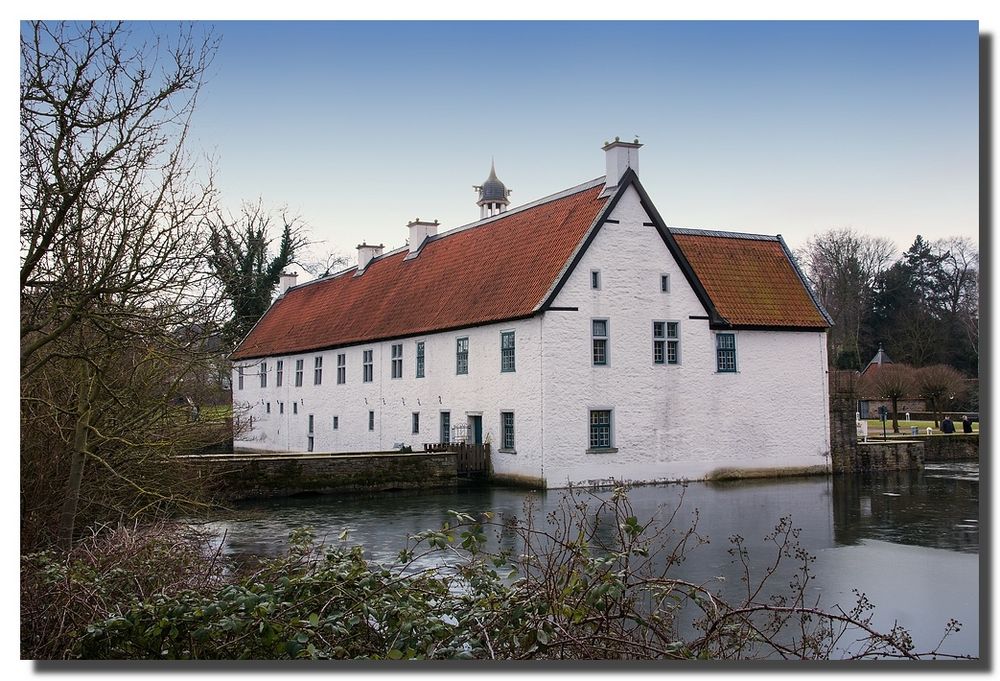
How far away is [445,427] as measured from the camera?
87.5ft

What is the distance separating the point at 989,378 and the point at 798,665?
8.96ft

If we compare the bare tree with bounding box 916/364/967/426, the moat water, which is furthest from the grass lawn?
the moat water

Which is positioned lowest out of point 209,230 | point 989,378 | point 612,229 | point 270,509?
point 270,509

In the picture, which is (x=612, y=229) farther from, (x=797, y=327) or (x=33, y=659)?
(x=33, y=659)

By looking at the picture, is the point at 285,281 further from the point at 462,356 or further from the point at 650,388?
the point at 650,388

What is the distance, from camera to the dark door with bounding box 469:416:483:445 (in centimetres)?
2517

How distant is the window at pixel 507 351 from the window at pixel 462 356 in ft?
5.26

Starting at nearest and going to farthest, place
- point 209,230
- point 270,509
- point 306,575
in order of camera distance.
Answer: point 306,575 < point 209,230 < point 270,509

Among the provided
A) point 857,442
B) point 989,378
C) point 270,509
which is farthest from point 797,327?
point 989,378

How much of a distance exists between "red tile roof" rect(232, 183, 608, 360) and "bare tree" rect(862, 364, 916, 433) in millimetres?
14663

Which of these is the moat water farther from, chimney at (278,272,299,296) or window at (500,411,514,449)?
chimney at (278,272,299,296)

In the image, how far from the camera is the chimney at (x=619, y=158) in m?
24.5

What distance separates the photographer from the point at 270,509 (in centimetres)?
1920

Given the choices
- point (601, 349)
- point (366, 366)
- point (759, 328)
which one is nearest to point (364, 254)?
point (366, 366)
